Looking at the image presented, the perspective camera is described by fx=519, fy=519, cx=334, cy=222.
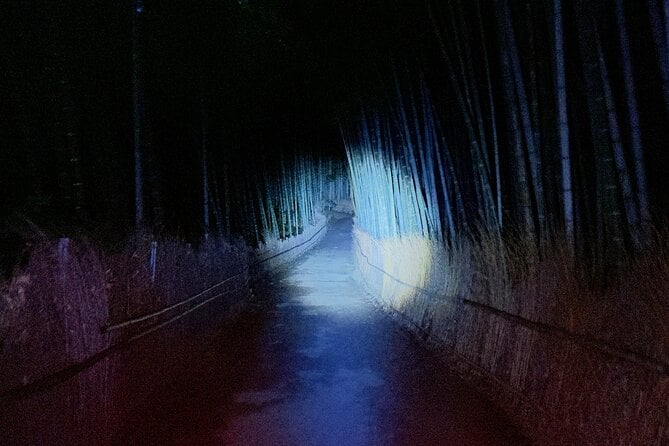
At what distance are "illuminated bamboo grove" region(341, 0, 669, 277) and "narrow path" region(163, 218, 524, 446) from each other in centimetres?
134

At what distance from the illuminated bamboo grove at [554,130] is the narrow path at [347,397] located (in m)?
1.34

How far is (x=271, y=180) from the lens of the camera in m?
14.4

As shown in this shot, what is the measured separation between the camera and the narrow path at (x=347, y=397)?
3377mm

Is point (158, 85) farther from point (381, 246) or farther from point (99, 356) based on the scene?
point (99, 356)

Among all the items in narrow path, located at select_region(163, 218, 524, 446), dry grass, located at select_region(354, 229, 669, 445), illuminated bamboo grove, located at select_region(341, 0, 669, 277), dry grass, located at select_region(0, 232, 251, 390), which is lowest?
narrow path, located at select_region(163, 218, 524, 446)

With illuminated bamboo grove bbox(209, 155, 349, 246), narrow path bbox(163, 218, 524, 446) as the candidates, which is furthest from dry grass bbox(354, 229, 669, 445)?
illuminated bamboo grove bbox(209, 155, 349, 246)

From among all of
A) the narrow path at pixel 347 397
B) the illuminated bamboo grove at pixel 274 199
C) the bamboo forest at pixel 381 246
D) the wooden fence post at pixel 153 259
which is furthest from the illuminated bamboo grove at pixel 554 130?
the illuminated bamboo grove at pixel 274 199

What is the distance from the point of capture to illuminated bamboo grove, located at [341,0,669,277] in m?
3.37

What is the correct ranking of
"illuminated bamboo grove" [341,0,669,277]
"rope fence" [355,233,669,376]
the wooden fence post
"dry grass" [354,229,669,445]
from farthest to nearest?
1. the wooden fence post
2. "illuminated bamboo grove" [341,0,669,277]
3. "dry grass" [354,229,669,445]
4. "rope fence" [355,233,669,376]

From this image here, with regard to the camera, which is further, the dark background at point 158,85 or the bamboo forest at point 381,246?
the dark background at point 158,85

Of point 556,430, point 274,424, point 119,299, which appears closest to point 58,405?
point 119,299

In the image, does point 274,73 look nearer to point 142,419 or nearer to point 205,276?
point 205,276

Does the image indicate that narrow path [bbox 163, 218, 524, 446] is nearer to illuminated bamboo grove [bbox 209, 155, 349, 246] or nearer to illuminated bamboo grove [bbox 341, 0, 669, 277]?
illuminated bamboo grove [bbox 341, 0, 669, 277]

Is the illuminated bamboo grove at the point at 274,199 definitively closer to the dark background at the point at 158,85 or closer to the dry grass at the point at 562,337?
the dark background at the point at 158,85
